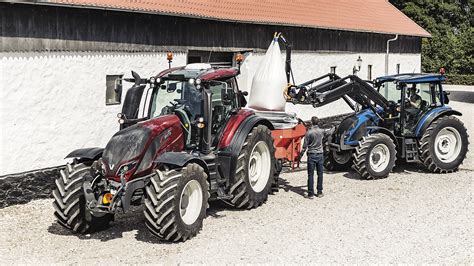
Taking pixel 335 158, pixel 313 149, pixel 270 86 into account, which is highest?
pixel 270 86

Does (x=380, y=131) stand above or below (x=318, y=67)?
below

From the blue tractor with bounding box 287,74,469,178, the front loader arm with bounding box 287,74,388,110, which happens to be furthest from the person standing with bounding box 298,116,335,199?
the blue tractor with bounding box 287,74,469,178

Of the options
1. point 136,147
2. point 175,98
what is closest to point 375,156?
point 175,98

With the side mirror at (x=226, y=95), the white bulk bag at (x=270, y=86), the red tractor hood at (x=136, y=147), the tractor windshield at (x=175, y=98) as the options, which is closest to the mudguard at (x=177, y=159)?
the red tractor hood at (x=136, y=147)

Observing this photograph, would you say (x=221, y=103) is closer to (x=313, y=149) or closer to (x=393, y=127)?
(x=313, y=149)

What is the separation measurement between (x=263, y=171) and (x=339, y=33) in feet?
42.4

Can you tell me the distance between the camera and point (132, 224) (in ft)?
29.6

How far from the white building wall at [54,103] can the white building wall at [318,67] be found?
416 centimetres

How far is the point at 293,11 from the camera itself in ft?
65.0

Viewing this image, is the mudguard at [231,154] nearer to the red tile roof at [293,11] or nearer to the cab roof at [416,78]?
the red tile roof at [293,11]

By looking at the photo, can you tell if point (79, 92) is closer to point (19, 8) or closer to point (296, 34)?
point (19, 8)

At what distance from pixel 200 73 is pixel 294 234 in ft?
10.0

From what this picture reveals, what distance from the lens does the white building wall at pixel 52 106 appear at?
10.3 metres

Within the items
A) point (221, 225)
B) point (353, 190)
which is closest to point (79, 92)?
point (221, 225)
